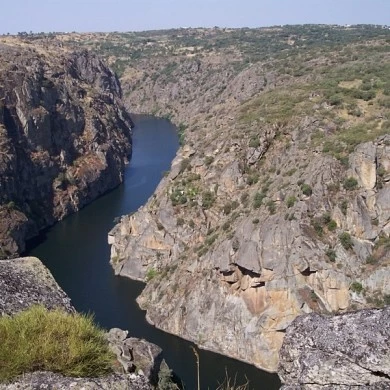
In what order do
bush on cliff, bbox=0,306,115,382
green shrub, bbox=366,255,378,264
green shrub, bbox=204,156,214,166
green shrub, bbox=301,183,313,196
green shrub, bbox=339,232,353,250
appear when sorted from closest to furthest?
bush on cliff, bbox=0,306,115,382 → green shrub, bbox=366,255,378,264 → green shrub, bbox=339,232,353,250 → green shrub, bbox=301,183,313,196 → green shrub, bbox=204,156,214,166

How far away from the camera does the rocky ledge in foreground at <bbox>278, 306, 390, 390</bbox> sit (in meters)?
6.51

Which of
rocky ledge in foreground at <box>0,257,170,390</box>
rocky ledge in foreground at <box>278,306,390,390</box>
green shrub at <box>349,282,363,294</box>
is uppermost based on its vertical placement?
rocky ledge in foreground at <box>278,306,390,390</box>

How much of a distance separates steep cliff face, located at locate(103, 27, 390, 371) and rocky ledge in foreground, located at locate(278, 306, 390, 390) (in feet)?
104

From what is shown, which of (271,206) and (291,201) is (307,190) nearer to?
(291,201)

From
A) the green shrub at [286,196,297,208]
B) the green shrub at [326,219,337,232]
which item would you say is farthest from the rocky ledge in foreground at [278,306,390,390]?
the green shrub at [286,196,297,208]

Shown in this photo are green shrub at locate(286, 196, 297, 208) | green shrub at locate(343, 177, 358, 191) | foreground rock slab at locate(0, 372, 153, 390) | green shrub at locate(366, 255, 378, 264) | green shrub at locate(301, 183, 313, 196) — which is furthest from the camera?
green shrub at locate(286, 196, 297, 208)

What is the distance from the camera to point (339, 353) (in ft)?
22.1

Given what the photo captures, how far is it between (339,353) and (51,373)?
12.0 ft

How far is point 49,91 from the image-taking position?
84812 millimetres

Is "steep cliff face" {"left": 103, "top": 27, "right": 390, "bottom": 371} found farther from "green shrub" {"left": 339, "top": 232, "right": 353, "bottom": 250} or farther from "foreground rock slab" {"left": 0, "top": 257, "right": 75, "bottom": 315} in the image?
"foreground rock slab" {"left": 0, "top": 257, "right": 75, "bottom": 315}

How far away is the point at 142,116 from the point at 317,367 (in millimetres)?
147471

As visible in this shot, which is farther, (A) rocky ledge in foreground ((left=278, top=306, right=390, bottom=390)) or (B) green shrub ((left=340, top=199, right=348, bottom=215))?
(B) green shrub ((left=340, top=199, right=348, bottom=215))

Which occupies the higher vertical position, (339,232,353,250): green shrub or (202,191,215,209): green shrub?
(339,232,353,250): green shrub

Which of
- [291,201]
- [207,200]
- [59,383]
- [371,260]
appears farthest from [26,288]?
[207,200]
